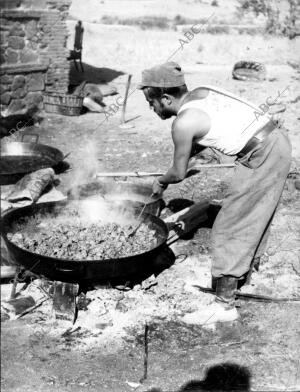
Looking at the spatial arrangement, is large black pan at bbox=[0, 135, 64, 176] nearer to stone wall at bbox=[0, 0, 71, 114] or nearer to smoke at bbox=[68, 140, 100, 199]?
smoke at bbox=[68, 140, 100, 199]

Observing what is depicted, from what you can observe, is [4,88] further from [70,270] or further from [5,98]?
[70,270]

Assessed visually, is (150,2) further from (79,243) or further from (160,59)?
(79,243)

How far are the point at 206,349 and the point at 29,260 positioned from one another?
1.78 metres

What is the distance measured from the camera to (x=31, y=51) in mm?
13062

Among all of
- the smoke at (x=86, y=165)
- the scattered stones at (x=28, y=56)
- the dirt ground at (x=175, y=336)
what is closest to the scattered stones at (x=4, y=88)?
the scattered stones at (x=28, y=56)

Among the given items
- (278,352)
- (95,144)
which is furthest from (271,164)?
(95,144)

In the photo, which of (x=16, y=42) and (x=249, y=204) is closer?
(x=249, y=204)

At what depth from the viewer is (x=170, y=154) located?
1024 cm

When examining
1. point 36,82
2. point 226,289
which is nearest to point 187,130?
point 226,289

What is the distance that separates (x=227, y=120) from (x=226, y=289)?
64.7 inches

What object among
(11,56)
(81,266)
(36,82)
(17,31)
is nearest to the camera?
(81,266)

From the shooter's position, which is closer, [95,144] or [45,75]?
[95,144]

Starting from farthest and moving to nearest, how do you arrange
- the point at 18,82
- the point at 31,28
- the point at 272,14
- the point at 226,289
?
the point at 272,14 < the point at 18,82 < the point at 31,28 < the point at 226,289

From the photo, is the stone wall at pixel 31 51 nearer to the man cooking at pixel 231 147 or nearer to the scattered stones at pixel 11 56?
the scattered stones at pixel 11 56
